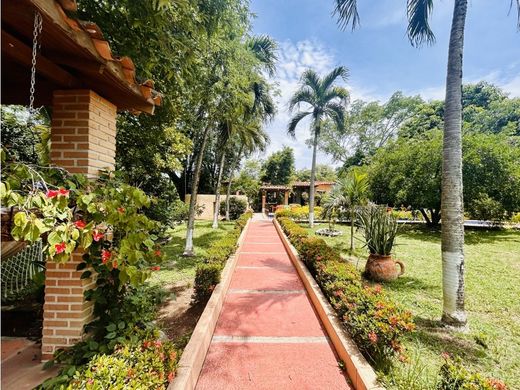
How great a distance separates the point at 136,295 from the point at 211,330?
155cm

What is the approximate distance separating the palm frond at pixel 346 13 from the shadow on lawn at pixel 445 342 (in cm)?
591

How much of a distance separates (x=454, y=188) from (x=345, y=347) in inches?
118

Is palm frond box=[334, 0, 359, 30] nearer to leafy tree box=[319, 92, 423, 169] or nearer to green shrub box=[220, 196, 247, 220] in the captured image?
green shrub box=[220, 196, 247, 220]

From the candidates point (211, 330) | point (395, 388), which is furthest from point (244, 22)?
point (395, 388)

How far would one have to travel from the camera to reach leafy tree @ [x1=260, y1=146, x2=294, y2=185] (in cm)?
3334

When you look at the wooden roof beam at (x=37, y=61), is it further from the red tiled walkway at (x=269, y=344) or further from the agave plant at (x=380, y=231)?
the agave plant at (x=380, y=231)

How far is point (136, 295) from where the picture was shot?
2.53 m

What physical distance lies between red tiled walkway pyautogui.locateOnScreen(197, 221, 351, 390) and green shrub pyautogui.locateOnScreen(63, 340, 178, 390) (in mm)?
875

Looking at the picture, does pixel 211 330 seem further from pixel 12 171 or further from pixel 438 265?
pixel 438 265

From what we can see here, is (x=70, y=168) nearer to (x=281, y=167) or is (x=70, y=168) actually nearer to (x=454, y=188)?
(x=454, y=188)

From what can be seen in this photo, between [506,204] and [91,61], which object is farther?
[506,204]

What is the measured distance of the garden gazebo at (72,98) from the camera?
198cm

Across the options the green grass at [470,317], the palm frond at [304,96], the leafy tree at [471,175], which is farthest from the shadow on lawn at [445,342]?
the palm frond at [304,96]

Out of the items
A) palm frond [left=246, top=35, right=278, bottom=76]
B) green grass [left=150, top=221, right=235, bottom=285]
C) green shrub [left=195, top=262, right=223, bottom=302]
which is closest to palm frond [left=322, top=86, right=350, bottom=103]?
palm frond [left=246, top=35, right=278, bottom=76]
